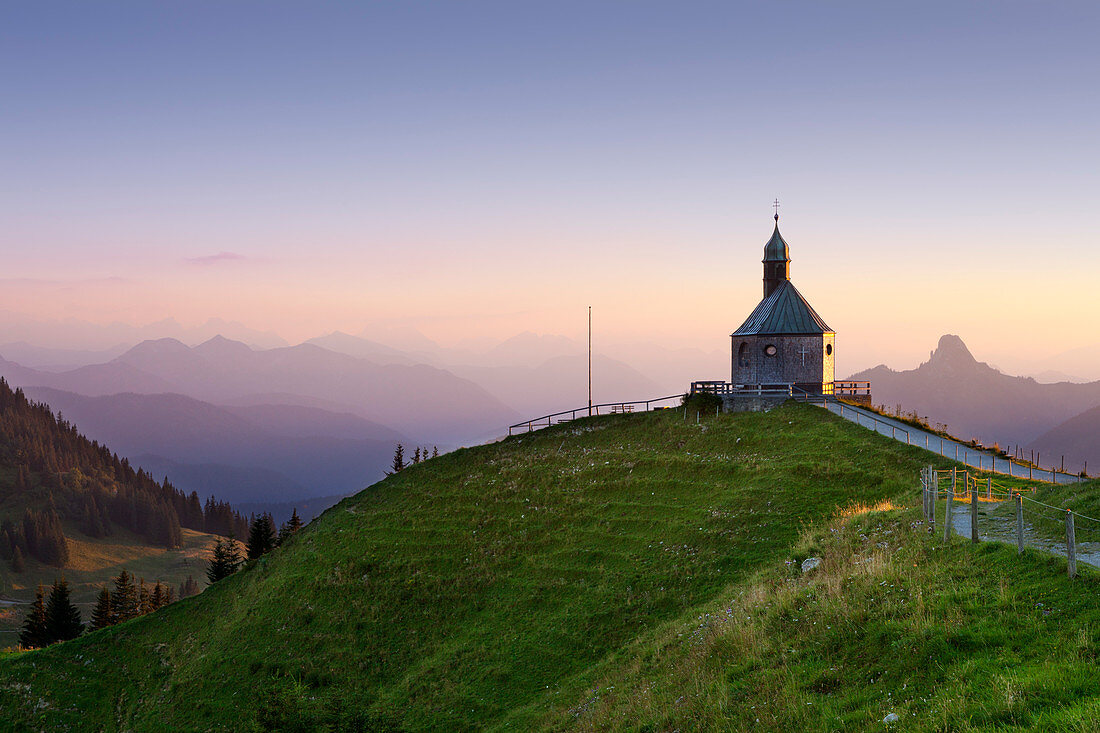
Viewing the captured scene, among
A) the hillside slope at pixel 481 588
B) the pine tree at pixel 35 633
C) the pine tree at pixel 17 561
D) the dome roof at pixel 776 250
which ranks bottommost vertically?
the pine tree at pixel 17 561

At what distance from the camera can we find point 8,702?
43656 millimetres

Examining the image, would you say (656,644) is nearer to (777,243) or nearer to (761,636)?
(761,636)

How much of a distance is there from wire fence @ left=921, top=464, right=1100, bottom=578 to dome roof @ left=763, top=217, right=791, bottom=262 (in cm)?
4811

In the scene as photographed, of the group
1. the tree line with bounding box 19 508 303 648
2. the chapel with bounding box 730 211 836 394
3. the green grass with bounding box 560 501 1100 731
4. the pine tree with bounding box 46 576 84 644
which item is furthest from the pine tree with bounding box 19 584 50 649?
the green grass with bounding box 560 501 1100 731

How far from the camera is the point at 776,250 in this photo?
7350 cm


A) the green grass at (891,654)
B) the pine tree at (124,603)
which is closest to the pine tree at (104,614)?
the pine tree at (124,603)

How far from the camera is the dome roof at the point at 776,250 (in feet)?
241

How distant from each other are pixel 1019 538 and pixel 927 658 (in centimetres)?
Result: 561

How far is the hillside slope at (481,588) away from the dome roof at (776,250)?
85.8 feet

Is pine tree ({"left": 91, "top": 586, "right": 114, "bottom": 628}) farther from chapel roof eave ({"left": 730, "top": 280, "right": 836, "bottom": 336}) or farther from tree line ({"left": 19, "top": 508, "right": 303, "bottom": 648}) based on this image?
chapel roof eave ({"left": 730, "top": 280, "right": 836, "bottom": 336})

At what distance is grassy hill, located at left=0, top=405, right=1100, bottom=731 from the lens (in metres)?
14.3

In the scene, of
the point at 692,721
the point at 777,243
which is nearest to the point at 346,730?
the point at 692,721

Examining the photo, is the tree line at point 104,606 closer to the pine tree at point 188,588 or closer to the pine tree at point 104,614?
the pine tree at point 104,614

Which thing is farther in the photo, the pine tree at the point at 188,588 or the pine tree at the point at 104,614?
the pine tree at the point at 188,588
